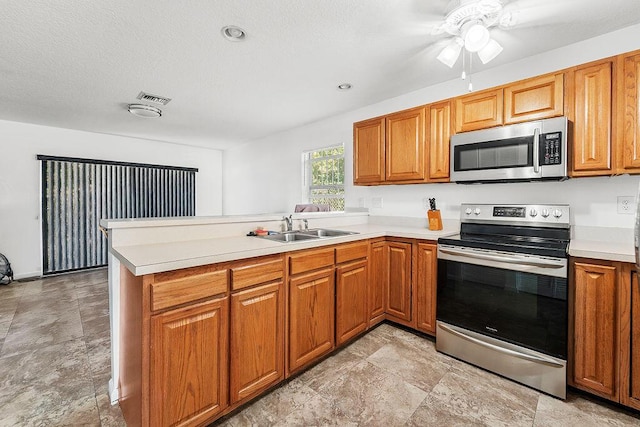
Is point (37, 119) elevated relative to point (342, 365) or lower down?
elevated

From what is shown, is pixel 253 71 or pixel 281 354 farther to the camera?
pixel 253 71

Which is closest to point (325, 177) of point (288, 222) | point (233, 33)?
point (288, 222)

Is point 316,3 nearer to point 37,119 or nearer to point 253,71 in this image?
point 253,71

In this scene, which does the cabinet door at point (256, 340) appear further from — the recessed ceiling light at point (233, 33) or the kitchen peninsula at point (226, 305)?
the recessed ceiling light at point (233, 33)

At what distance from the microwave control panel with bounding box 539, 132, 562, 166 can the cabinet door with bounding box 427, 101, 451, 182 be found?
67 centimetres

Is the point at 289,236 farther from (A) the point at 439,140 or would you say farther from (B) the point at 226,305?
(A) the point at 439,140

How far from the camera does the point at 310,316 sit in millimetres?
1903

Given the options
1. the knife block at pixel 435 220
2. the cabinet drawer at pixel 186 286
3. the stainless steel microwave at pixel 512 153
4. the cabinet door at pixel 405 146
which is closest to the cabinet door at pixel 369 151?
the cabinet door at pixel 405 146

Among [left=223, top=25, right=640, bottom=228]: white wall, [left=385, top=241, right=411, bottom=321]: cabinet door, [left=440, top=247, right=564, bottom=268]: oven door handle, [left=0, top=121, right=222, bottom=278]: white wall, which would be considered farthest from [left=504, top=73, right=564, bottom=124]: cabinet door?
[left=0, top=121, right=222, bottom=278]: white wall

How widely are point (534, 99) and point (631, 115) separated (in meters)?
0.53

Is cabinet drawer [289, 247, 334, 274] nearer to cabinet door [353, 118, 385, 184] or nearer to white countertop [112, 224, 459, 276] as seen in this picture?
white countertop [112, 224, 459, 276]

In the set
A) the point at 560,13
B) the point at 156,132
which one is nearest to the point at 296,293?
the point at 560,13

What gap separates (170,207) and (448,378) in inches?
221

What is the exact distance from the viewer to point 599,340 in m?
1.62
